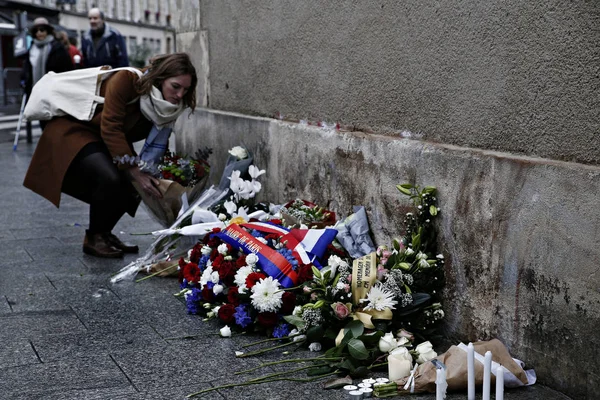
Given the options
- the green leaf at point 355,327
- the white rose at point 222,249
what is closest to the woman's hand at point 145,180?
the white rose at point 222,249

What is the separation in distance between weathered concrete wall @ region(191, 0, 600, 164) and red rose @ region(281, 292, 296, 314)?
1.06 metres

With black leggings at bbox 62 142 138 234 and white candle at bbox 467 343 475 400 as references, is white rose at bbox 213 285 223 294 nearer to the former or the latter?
black leggings at bbox 62 142 138 234

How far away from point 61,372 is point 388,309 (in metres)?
1.42

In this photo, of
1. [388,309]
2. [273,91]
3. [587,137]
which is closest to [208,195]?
[273,91]

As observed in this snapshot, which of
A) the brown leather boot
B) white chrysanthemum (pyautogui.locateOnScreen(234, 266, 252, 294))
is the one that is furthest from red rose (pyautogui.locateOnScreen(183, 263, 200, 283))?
the brown leather boot

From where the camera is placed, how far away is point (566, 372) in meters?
3.35

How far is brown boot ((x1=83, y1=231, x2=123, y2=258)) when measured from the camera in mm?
5949

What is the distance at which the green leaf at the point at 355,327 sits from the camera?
380 cm

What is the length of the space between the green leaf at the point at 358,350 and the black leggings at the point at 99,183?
107 inches

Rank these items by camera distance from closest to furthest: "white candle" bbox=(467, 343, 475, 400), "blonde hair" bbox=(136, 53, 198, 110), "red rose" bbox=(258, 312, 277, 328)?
"white candle" bbox=(467, 343, 475, 400), "red rose" bbox=(258, 312, 277, 328), "blonde hair" bbox=(136, 53, 198, 110)

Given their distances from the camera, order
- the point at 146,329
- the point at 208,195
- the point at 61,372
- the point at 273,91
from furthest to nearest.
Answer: the point at 273,91 → the point at 208,195 → the point at 146,329 → the point at 61,372

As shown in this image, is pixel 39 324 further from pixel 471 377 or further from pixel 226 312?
pixel 471 377

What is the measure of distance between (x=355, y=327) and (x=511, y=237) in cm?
78

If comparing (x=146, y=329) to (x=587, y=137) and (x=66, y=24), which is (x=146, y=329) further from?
(x=66, y=24)
